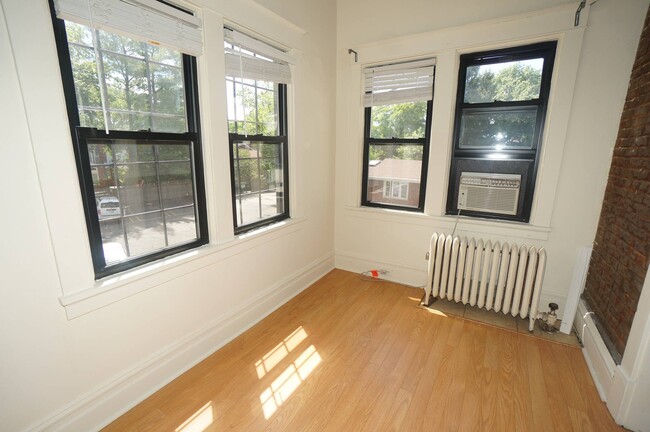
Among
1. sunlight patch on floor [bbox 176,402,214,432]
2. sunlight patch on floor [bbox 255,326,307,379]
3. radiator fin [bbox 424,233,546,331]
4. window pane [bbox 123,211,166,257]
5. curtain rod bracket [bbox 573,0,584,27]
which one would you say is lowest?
sunlight patch on floor [bbox 176,402,214,432]

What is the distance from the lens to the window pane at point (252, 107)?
7.15 ft

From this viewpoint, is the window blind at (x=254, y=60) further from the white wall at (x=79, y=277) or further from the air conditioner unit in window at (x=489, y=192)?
the air conditioner unit in window at (x=489, y=192)

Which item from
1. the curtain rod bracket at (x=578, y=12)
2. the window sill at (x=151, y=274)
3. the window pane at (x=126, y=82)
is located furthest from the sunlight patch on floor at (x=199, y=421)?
the curtain rod bracket at (x=578, y=12)

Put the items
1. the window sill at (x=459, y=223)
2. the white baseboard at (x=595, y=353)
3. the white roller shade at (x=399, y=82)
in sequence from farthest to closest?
the white roller shade at (x=399, y=82), the window sill at (x=459, y=223), the white baseboard at (x=595, y=353)

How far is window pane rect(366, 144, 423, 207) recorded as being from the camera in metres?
3.12

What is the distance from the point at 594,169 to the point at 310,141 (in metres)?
2.45

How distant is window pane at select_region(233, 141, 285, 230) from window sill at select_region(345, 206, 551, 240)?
3.59ft

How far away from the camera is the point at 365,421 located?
64.7 inches

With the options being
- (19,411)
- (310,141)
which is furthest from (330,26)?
(19,411)

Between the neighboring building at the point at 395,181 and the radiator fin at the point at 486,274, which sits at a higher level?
the neighboring building at the point at 395,181

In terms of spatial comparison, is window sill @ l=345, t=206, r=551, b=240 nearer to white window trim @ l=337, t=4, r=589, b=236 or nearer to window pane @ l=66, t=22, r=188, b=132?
white window trim @ l=337, t=4, r=589, b=236

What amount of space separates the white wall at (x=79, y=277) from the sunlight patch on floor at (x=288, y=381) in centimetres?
60

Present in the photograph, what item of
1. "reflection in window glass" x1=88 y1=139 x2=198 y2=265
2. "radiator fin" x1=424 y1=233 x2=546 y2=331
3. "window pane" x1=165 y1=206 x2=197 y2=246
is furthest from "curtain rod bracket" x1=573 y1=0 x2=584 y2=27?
"window pane" x1=165 y1=206 x2=197 y2=246

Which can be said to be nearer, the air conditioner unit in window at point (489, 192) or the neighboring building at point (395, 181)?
the air conditioner unit in window at point (489, 192)
